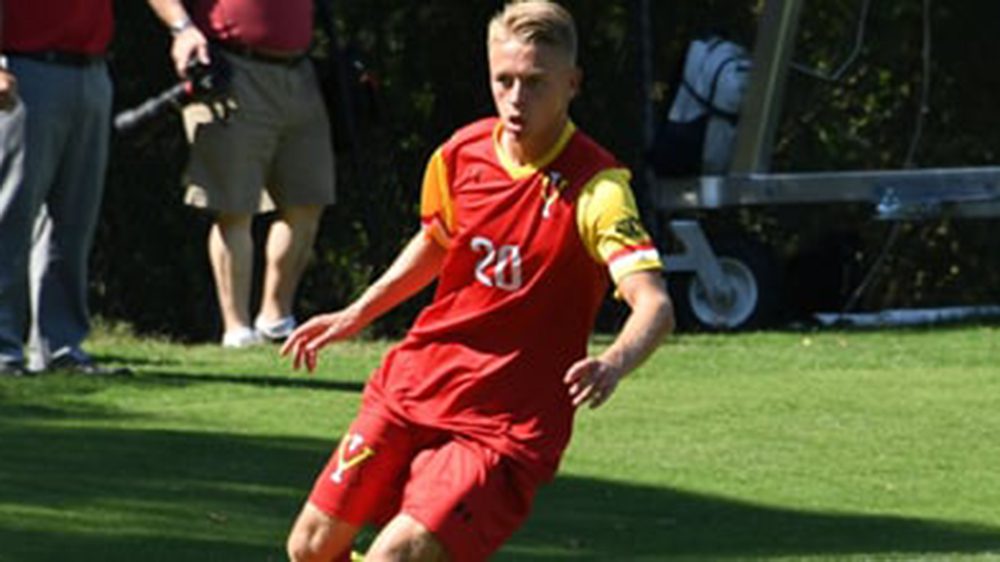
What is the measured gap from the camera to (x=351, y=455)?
22.6ft

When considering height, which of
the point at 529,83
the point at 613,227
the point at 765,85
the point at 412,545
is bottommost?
the point at 765,85

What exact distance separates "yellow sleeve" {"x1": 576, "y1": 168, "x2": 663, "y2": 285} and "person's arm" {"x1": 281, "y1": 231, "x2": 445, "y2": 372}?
51 centimetres

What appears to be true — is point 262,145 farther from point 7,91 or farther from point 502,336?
point 502,336

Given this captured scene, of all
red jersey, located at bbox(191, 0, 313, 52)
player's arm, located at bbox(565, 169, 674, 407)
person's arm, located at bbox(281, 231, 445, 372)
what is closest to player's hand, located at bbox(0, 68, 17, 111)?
red jersey, located at bbox(191, 0, 313, 52)

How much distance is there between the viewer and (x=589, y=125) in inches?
656

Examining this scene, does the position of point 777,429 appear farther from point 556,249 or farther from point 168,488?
point 556,249

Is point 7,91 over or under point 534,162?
under

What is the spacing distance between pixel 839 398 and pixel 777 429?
97 centimetres

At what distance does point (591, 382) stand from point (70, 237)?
248 inches

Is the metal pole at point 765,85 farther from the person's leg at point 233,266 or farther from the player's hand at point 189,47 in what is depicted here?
the player's hand at point 189,47

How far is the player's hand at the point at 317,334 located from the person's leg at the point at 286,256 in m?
6.57

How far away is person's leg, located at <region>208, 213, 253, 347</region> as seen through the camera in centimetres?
1355

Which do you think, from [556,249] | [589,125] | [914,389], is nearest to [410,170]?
[589,125]

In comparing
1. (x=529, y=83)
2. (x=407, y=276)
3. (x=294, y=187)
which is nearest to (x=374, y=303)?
(x=407, y=276)
